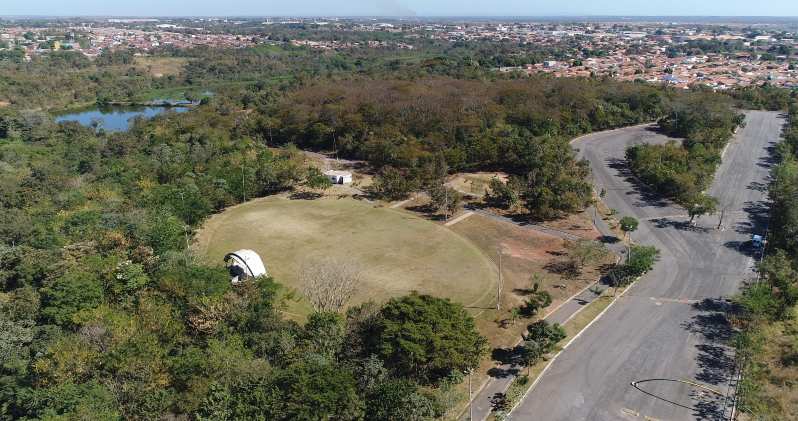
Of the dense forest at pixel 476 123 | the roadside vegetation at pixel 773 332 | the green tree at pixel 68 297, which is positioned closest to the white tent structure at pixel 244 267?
the green tree at pixel 68 297

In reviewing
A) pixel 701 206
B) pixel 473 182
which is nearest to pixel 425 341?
pixel 701 206

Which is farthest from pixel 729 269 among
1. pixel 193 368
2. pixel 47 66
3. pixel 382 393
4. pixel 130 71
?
pixel 47 66

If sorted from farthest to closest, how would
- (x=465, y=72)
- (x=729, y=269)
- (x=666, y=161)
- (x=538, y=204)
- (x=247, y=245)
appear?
1. (x=465, y=72)
2. (x=666, y=161)
3. (x=538, y=204)
4. (x=247, y=245)
5. (x=729, y=269)

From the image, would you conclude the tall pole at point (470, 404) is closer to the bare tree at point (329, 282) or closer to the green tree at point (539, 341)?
the green tree at point (539, 341)

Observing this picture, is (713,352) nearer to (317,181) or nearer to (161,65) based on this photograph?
(317,181)

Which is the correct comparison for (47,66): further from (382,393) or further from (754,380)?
(754,380)
